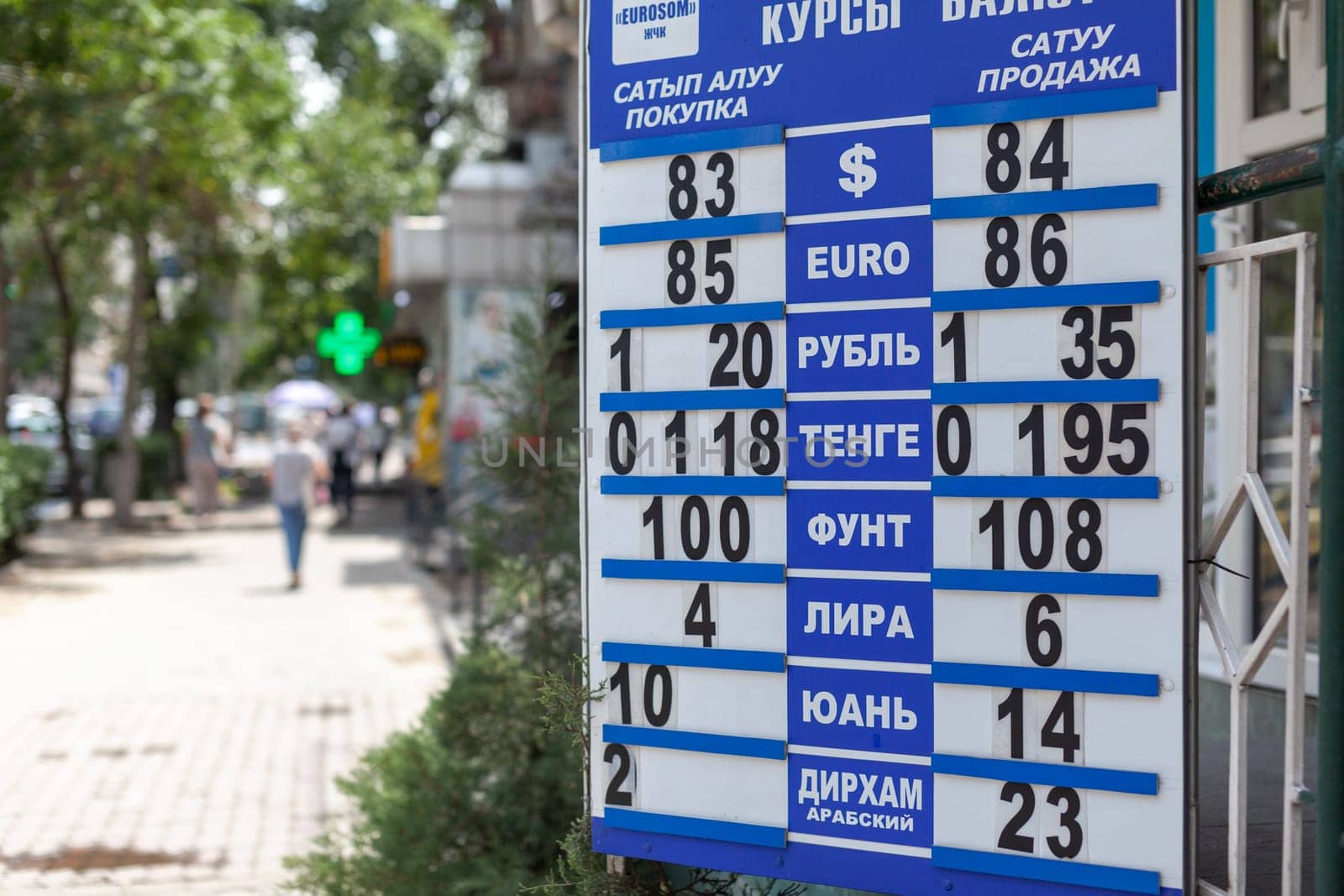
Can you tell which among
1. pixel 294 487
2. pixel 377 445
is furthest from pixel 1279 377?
pixel 377 445

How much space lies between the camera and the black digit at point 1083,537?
2.89m

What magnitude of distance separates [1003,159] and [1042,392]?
48 cm

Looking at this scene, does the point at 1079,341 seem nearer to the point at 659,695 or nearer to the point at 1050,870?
the point at 1050,870

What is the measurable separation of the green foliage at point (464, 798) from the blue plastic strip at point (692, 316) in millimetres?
2075

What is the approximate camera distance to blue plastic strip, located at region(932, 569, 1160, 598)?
2838mm

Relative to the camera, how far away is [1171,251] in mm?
2816

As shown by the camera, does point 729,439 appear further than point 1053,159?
Yes

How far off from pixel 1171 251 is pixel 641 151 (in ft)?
3.97

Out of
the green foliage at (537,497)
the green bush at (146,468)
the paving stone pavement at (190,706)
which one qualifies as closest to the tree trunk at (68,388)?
the green bush at (146,468)

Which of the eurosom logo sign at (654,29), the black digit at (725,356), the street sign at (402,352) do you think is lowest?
the black digit at (725,356)

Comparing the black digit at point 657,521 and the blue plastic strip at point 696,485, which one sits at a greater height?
the blue plastic strip at point 696,485

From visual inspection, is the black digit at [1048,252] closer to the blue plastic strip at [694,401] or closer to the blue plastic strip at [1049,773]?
the blue plastic strip at [694,401]

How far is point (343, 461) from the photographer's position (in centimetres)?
2503

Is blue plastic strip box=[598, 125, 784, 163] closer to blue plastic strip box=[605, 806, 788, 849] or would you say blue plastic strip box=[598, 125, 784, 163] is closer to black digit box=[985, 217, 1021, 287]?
black digit box=[985, 217, 1021, 287]
